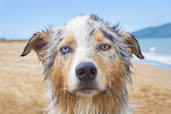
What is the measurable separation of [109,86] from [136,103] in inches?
122

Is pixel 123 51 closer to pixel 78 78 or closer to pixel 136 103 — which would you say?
pixel 78 78

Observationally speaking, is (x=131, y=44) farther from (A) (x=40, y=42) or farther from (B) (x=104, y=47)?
(A) (x=40, y=42)

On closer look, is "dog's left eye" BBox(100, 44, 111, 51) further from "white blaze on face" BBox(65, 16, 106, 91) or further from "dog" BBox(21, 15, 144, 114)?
"white blaze on face" BBox(65, 16, 106, 91)

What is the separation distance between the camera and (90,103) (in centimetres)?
345

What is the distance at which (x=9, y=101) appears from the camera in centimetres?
503

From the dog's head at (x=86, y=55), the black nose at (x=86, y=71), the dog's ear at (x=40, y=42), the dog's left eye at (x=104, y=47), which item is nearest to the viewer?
the black nose at (x=86, y=71)

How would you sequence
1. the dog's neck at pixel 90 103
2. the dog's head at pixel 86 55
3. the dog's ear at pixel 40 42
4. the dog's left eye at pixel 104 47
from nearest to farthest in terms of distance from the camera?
the dog's head at pixel 86 55, the dog's left eye at pixel 104 47, the dog's neck at pixel 90 103, the dog's ear at pixel 40 42

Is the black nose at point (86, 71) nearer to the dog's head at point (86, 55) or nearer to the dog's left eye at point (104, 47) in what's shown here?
the dog's head at point (86, 55)

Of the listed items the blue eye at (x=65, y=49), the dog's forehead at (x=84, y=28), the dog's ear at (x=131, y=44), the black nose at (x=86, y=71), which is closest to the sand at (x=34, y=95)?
the dog's ear at (x=131, y=44)

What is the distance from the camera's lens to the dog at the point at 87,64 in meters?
2.84

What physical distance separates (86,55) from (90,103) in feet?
3.37

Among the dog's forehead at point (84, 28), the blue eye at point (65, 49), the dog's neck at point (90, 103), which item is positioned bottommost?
the dog's neck at point (90, 103)

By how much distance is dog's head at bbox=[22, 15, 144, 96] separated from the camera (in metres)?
2.80

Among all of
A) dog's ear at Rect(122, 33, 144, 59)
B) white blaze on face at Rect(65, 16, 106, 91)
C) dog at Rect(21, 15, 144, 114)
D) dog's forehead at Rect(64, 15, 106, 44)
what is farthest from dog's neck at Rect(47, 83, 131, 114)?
dog's forehead at Rect(64, 15, 106, 44)
